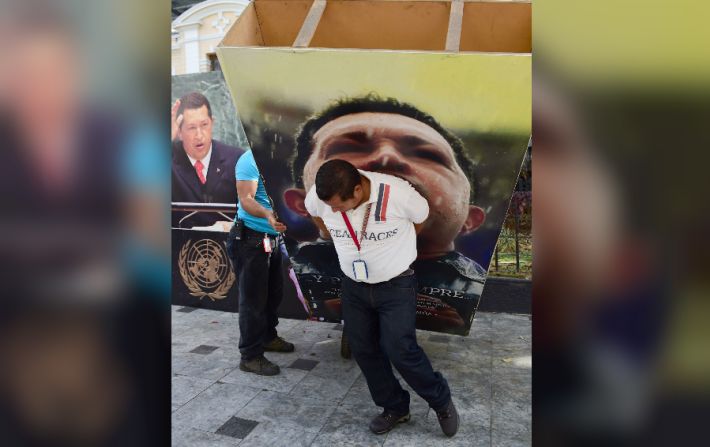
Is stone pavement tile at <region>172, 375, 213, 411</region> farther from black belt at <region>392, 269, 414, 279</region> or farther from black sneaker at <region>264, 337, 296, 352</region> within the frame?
black belt at <region>392, 269, 414, 279</region>

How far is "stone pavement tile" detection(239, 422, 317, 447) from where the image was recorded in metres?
3.12

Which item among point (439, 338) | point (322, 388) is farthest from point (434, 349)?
point (322, 388)

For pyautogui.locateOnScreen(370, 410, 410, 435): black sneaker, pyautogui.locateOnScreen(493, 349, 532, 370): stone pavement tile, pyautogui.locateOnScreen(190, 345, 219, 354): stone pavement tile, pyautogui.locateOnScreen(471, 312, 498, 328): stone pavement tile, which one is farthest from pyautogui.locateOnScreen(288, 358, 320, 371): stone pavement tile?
pyautogui.locateOnScreen(471, 312, 498, 328): stone pavement tile

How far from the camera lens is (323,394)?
381 cm

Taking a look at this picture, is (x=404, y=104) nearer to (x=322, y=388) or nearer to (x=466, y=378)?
(x=322, y=388)

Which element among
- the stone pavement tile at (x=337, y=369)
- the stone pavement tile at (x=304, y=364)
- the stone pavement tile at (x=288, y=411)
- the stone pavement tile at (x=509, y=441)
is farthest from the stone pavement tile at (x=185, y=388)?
the stone pavement tile at (x=509, y=441)

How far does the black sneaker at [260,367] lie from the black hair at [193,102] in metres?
2.95

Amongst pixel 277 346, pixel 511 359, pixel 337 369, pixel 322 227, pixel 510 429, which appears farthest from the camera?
pixel 277 346

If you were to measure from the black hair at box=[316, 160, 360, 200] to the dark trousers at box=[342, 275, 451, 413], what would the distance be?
642 mm

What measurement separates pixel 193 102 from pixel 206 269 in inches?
77.6

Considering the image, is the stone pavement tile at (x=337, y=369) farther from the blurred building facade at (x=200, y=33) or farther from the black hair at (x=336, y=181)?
the blurred building facade at (x=200, y=33)

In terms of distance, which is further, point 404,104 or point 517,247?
point 517,247
